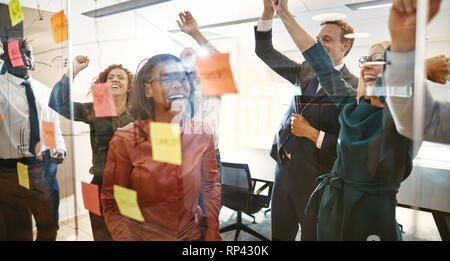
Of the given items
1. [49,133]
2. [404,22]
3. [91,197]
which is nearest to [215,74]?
[404,22]

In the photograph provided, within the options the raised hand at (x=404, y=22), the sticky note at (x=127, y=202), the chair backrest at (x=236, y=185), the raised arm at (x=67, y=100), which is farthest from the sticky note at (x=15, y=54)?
the raised hand at (x=404, y=22)

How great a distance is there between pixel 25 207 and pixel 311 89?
64.8 inches

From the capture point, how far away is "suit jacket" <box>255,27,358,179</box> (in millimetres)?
737

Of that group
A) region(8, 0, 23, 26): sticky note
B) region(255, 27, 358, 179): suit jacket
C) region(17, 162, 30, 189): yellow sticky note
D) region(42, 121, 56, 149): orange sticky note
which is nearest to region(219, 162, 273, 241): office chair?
region(255, 27, 358, 179): suit jacket

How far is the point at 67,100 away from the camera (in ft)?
3.93

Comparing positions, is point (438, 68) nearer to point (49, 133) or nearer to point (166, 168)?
point (166, 168)

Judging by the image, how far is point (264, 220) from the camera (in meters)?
0.85

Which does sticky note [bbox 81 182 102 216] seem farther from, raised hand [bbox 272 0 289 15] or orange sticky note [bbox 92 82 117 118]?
raised hand [bbox 272 0 289 15]

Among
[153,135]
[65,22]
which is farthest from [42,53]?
[153,135]

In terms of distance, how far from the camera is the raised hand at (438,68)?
63cm

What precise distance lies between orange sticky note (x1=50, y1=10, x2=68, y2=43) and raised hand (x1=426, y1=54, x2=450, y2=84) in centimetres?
130

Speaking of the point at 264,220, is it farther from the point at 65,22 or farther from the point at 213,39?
the point at 65,22

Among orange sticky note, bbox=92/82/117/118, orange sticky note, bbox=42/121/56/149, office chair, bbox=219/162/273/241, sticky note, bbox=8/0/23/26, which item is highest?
sticky note, bbox=8/0/23/26

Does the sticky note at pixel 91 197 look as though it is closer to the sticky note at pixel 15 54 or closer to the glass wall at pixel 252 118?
the glass wall at pixel 252 118
